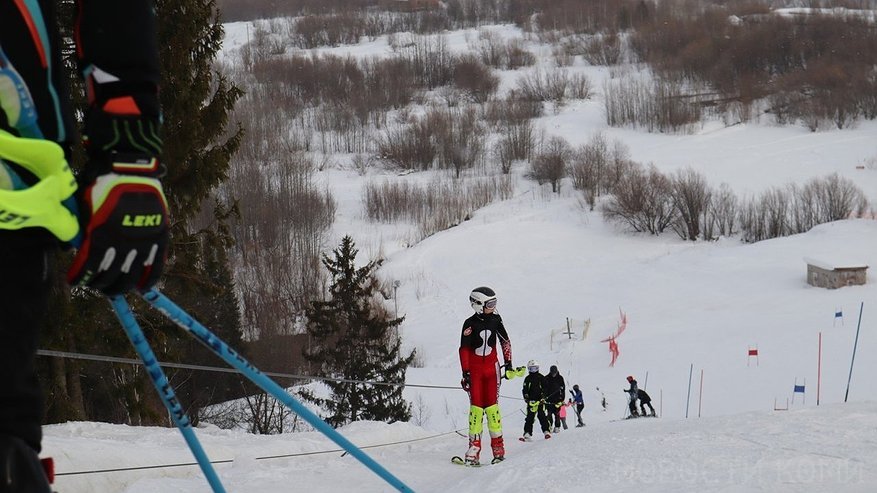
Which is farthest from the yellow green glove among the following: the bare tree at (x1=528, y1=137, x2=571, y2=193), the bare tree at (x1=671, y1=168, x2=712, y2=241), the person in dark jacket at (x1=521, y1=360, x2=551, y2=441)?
the bare tree at (x1=528, y1=137, x2=571, y2=193)

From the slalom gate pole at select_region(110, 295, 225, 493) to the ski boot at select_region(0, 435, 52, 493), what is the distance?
42 cm

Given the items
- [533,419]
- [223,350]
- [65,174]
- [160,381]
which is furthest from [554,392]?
[65,174]

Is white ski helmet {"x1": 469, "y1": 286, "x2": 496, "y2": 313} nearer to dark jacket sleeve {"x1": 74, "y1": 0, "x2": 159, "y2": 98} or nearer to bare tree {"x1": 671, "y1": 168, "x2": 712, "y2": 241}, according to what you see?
dark jacket sleeve {"x1": 74, "y1": 0, "x2": 159, "y2": 98}

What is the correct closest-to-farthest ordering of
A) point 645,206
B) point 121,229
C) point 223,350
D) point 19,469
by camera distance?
point 19,469 < point 121,229 < point 223,350 < point 645,206

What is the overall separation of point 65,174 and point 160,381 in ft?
1.80

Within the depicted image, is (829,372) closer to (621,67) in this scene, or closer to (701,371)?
(701,371)

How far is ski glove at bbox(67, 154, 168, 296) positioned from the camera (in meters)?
1.51

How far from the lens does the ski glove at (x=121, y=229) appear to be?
1.51 metres

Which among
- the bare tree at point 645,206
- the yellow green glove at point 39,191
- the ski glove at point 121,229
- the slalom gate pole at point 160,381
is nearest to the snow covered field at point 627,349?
the bare tree at point 645,206

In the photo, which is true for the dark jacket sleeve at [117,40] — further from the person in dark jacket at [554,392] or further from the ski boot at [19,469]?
the person in dark jacket at [554,392]

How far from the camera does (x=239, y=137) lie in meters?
14.7

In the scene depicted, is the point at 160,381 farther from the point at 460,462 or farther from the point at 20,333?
the point at 460,462

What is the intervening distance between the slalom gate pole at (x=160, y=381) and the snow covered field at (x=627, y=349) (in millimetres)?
3146

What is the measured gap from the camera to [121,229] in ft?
4.96
